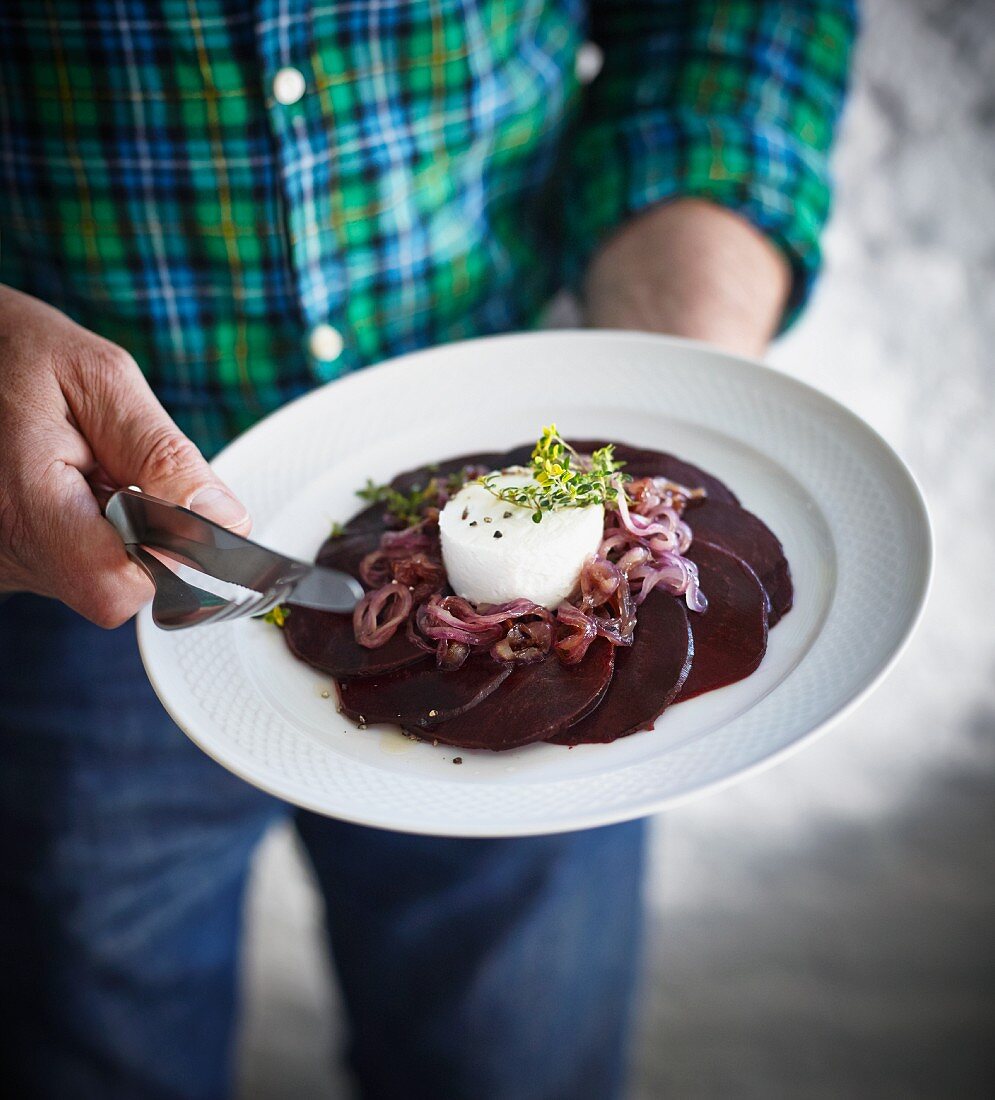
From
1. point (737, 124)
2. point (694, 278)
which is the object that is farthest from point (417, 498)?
point (737, 124)

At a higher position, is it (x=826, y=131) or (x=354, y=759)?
(x=826, y=131)

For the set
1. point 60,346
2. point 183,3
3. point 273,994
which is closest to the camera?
point 60,346

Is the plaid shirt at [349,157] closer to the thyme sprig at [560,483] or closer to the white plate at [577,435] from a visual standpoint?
the white plate at [577,435]

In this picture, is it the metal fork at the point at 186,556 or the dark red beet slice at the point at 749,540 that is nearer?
the metal fork at the point at 186,556

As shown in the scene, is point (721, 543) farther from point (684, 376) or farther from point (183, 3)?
point (183, 3)

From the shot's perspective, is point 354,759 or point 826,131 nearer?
point 354,759

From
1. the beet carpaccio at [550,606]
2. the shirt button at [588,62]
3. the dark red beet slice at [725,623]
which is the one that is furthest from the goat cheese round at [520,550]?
the shirt button at [588,62]

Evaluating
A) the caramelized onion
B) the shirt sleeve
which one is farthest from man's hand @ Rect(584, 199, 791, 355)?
the caramelized onion

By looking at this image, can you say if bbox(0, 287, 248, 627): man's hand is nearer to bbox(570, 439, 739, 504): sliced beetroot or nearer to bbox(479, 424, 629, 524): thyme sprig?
bbox(479, 424, 629, 524): thyme sprig

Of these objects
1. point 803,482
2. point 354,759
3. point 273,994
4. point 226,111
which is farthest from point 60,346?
point 273,994
